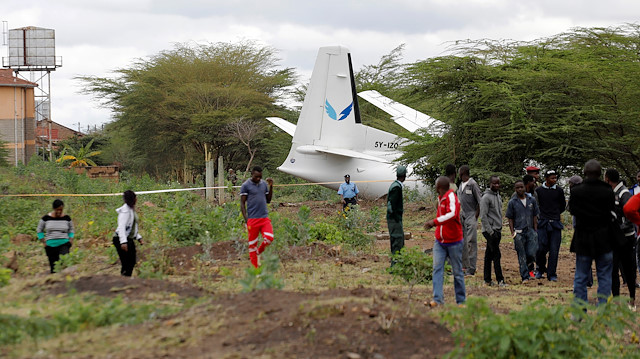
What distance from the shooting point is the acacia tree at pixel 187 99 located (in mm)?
39125

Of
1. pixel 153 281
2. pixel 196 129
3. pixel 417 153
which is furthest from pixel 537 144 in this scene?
pixel 196 129

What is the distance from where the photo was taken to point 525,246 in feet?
34.5

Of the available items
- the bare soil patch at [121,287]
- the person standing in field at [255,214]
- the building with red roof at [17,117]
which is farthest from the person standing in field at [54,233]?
the building with red roof at [17,117]

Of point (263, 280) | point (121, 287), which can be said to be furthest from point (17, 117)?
point (263, 280)

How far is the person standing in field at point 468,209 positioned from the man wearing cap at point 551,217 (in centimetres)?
99

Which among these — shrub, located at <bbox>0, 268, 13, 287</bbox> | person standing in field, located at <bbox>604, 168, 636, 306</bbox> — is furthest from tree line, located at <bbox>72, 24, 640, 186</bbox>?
shrub, located at <bbox>0, 268, 13, 287</bbox>

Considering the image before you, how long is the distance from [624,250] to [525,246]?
2.43 meters

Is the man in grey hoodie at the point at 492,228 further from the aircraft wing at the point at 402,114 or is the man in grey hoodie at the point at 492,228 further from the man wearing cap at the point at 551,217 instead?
the aircraft wing at the point at 402,114

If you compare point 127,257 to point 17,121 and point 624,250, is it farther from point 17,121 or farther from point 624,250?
point 17,121

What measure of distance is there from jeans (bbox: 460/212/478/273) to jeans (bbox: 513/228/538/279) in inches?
24.1

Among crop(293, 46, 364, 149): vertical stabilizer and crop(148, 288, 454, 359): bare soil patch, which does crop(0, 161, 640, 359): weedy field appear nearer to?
crop(148, 288, 454, 359): bare soil patch

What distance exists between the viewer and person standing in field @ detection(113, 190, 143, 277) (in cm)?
856

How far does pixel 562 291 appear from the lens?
9453 mm

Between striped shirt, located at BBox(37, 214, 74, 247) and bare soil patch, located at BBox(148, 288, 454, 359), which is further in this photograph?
striped shirt, located at BBox(37, 214, 74, 247)
